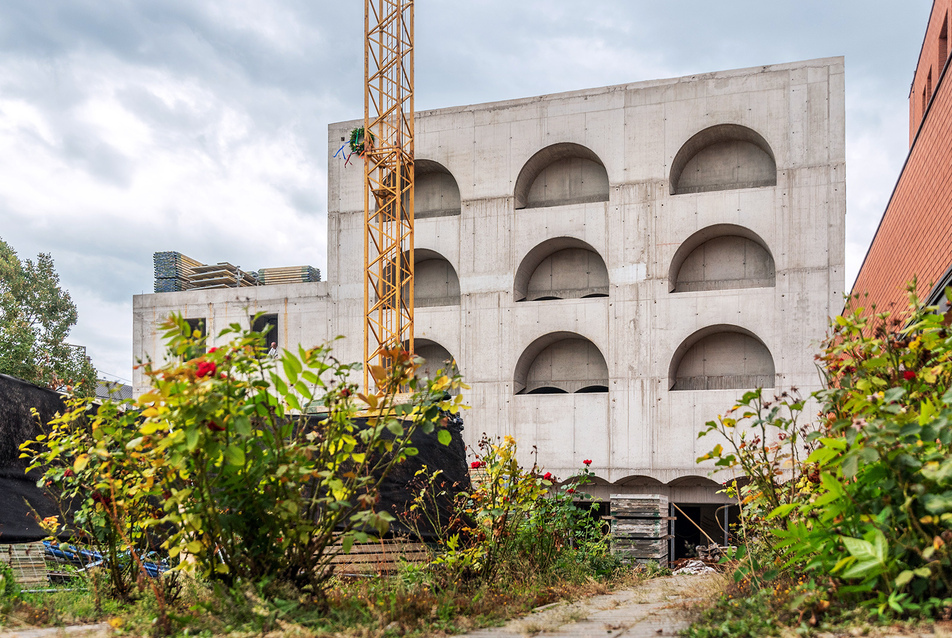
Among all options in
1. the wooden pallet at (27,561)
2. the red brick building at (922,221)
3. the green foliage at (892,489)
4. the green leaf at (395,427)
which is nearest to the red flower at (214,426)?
the green leaf at (395,427)

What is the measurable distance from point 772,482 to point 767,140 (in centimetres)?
2491

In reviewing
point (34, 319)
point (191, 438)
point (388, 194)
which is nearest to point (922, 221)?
point (191, 438)

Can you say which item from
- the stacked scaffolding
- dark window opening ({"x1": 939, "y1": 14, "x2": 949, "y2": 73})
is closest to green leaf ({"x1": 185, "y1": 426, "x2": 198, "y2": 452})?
dark window opening ({"x1": 939, "y1": 14, "x2": 949, "y2": 73})

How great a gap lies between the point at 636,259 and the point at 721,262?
3428mm

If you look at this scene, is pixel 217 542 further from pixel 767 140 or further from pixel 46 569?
pixel 767 140

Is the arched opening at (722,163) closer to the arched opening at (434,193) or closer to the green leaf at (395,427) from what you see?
the arched opening at (434,193)

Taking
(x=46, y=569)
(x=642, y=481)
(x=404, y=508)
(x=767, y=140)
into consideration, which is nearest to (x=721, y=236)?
(x=767, y=140)

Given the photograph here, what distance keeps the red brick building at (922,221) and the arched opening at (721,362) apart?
47.0 feet

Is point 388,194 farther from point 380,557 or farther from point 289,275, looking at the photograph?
point 380,557

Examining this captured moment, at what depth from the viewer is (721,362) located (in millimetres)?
29641

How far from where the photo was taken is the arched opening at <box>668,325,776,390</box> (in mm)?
29031

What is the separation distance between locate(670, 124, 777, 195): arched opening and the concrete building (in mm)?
79

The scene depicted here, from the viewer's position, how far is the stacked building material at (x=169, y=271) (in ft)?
126

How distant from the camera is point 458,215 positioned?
32531mm
